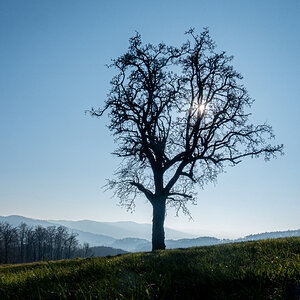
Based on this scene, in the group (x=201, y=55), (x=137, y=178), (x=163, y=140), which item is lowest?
(x=137, y=178)

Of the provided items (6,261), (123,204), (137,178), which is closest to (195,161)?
(137,178)

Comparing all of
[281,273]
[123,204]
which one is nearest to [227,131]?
[123,204]

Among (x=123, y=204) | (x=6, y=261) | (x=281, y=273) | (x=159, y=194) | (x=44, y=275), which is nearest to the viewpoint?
(x=281, y=273)

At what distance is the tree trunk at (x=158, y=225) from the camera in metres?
16.2

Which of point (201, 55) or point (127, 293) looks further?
point (201, 55)

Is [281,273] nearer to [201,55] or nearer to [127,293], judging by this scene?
[127,293]

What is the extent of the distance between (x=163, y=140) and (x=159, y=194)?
420cm

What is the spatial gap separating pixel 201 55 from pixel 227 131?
6295 millimetres

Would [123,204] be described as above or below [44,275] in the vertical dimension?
above

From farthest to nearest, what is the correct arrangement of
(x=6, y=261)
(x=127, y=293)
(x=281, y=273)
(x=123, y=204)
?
(x=6, y=261) < (x=123, y=204) < (x=281, y=273) < (x=127, y=293)

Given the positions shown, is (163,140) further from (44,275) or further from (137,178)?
(44,275)

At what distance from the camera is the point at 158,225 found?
645 inches

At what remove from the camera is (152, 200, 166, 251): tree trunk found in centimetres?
1622

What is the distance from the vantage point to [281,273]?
287 centimetres
